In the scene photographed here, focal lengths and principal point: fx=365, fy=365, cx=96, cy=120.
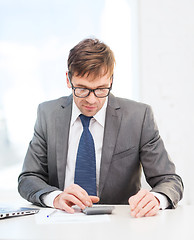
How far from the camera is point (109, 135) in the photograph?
1941 millimetres

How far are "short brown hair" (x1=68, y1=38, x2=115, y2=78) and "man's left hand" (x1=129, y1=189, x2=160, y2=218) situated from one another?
629 millimetres

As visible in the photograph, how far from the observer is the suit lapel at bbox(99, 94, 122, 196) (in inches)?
75.0

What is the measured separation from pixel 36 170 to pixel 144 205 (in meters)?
0.71

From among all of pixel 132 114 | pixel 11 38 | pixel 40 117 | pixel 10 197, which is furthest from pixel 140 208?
pixel 11 38

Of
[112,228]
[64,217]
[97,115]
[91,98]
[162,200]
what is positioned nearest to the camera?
[112,228]

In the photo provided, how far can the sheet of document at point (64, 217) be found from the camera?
1.38 meters

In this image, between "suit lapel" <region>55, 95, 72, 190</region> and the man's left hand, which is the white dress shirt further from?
the man's left hand

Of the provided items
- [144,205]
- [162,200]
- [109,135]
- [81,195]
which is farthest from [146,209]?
[109,135]

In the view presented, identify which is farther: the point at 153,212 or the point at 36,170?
the point at 36,170

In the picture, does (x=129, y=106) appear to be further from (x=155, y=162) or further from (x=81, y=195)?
(x=81, y=195)

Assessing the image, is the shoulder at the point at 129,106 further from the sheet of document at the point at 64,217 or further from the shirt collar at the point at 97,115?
the sheet of document at the point at 64,217

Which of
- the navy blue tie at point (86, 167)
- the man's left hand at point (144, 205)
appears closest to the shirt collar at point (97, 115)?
the navy blue tie at point (86, 167)

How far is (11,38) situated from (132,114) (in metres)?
1.96

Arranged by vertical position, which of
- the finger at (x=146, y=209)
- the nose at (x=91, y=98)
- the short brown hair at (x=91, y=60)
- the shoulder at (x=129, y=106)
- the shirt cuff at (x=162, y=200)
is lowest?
the shirt cuff at (x=162, y=200)
